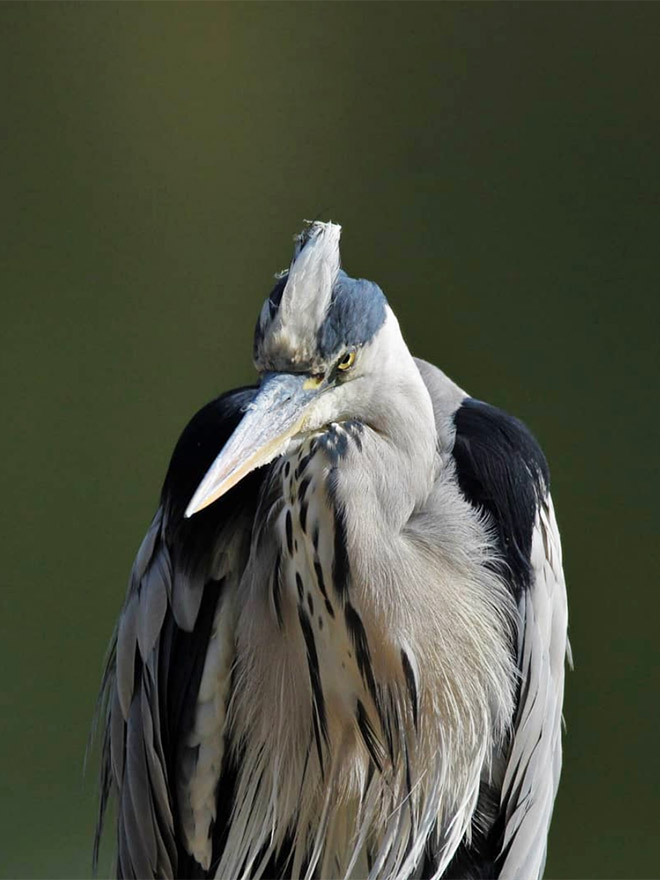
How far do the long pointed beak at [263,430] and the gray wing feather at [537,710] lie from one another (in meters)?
0.35

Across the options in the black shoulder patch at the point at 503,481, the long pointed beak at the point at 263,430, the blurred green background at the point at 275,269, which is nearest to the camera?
the long pointed beak at the point at 263,430

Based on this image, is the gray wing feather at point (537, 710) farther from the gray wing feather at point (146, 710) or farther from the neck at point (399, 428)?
the gray wing feather at point (146, 710)

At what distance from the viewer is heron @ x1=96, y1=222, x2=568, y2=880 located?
1.10m

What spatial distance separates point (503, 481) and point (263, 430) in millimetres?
310

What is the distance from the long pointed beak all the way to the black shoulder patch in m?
0.24

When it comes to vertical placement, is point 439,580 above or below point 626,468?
above

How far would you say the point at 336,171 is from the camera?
2.30 m

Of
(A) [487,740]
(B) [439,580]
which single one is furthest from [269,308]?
(A) [487,740]

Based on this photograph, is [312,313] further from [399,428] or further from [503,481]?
[503,481]

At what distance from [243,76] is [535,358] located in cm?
76

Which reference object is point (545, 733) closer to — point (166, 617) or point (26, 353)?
point (166, 617)

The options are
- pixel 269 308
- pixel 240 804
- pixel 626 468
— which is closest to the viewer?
pixel 269 308

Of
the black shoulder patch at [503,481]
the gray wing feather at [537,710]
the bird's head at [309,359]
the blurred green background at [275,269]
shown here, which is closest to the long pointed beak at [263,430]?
the bird's head at [309,359]

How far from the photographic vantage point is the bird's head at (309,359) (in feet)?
3.46
